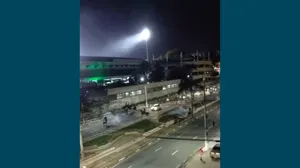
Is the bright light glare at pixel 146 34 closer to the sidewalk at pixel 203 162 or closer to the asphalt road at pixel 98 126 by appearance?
the asphalt road at pixel 98 126

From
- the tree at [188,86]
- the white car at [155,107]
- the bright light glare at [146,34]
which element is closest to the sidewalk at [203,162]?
the tree at [188,86]

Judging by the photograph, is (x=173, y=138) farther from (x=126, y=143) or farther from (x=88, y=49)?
(x=88, y=49)

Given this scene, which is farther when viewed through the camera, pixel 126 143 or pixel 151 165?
pixel 126 143

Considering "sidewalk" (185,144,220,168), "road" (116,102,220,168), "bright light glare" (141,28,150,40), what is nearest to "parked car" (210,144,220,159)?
"sidewalk" (185,144,220,168)

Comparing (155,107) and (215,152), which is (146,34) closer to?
(155,107)

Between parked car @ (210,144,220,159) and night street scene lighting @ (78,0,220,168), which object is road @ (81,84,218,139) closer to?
night street scene lighting @ (78,0,220,168)

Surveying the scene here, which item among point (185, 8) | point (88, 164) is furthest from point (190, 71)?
point (88, 164)

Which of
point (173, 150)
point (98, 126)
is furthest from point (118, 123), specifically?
point (173, 150)
